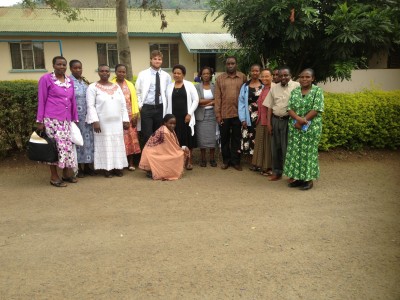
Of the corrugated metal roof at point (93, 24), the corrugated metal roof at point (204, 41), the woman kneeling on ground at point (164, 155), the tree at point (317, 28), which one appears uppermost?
the corrugated metal roof at point (93, 24)

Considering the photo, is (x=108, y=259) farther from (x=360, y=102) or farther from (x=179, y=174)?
(x=360, y=102)

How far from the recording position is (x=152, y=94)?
607cm

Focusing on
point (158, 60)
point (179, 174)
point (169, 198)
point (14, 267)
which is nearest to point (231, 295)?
point (14, 267)

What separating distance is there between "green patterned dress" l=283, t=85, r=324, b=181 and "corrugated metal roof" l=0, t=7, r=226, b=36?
1392cm

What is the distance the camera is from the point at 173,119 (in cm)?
575

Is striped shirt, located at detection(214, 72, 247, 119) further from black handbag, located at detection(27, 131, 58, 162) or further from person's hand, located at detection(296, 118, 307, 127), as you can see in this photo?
black handbag, located at detection(27, 131, 58, 162)

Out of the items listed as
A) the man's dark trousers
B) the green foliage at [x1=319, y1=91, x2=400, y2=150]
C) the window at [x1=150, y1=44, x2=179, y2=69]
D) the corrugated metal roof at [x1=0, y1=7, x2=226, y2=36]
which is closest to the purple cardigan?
the man's dark trousers

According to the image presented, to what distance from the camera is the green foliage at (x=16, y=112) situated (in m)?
6.18

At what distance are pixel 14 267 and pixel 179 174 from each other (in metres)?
2.98

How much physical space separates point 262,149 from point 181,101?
154 centimetres

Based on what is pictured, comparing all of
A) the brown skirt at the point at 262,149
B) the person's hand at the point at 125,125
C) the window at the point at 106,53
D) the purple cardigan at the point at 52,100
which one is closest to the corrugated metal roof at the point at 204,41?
the window at the point at 106,53

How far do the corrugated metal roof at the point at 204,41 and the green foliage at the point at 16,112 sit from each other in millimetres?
11207

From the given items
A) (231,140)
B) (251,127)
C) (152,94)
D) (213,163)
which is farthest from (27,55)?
(251,127)

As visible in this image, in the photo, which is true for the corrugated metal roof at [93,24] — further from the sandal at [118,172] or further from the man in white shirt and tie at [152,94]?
the sandal at [118,172]
